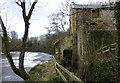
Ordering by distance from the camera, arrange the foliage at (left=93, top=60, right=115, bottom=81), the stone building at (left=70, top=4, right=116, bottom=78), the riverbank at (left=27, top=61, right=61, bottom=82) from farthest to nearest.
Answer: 1. the stone building at (left=70, top=4, right=116, bottom=78)
2. the riverbank at (left=27, top=61, right=61, bottom=82)
3. the foliage at (left=93, top=60, right=115, bottom=81)

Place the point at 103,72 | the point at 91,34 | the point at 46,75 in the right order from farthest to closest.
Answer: the point at 46,75, the point at 91,34, the point at 103,72

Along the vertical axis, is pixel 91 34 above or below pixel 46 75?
above

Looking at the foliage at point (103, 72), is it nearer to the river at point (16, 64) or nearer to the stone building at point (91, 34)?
the stone building at point (91, 34)

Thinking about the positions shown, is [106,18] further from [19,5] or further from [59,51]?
[19,5]

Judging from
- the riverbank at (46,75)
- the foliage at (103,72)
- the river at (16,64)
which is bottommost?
the river at (16,64)

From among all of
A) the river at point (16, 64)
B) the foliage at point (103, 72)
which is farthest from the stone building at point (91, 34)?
the river at point (16, 64)

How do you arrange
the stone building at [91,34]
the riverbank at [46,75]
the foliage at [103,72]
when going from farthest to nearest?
the stone building at [91,34]
the riverbank at [46,75]
the foliage at [103,72]

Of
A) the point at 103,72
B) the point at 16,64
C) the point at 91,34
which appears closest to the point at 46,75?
the point at 91,34

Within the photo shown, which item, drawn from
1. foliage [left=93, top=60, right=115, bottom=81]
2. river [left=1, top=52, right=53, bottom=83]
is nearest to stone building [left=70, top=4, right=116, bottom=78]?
foliage [left=93, top=60, right=115, bottom=81]

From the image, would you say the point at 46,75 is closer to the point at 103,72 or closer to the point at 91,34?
the point at 91,34

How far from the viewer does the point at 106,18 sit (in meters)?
20.4

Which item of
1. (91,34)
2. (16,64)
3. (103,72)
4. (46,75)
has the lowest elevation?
(16,64)

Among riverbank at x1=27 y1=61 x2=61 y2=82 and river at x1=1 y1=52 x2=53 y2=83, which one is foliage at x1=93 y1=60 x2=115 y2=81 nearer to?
riverbank at x1=27 y1=61 x2=61 y2=82

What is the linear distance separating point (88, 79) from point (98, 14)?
11960 mm
